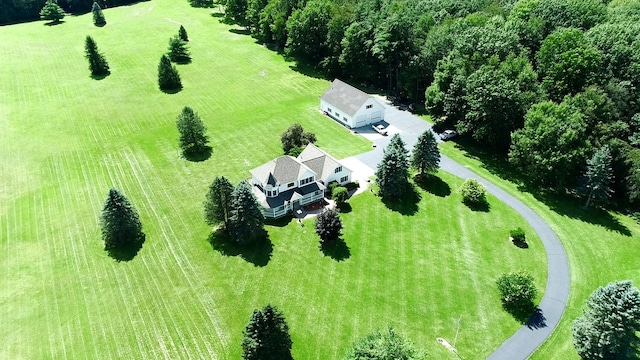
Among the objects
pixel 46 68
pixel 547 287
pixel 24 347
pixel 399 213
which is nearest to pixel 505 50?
pixel 399 213

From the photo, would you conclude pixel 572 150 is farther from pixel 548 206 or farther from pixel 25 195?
pixel 25 195

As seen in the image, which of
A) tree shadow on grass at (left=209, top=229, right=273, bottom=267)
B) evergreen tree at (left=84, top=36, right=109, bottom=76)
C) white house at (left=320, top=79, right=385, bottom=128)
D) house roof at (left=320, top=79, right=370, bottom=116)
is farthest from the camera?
evergreen tree at (left=84, top=36, right=109, bottom=76)

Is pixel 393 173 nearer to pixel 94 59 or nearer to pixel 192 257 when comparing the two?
pixel 192 257

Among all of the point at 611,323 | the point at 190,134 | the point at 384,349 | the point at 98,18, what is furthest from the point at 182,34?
the point at 611,323

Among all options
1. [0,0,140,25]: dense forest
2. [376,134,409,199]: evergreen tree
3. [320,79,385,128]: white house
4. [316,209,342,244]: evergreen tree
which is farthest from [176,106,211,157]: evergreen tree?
[0,0,140,25]: dense forest

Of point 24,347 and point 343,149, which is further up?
point 343,149

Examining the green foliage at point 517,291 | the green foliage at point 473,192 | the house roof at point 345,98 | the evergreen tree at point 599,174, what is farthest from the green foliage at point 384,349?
the house roof at point 345,98

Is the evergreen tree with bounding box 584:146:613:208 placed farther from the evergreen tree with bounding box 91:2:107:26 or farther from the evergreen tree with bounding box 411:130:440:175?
the evergreen tree with bounding box 91:2:107:26
